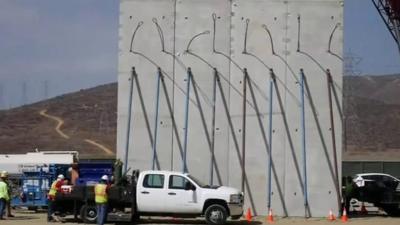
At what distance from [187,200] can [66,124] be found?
87.7 m

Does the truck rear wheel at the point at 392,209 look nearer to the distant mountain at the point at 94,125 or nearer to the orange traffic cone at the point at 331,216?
the orange traffic cone at the point at 331,216

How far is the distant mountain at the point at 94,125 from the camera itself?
3718 inches

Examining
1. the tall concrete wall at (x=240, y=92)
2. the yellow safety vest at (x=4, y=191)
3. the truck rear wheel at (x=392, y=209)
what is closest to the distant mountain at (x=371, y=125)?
the truck rear wheel at (x=392, y=209)

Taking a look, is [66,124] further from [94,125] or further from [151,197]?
[151,197]

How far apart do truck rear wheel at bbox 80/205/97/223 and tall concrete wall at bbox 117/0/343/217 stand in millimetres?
4182

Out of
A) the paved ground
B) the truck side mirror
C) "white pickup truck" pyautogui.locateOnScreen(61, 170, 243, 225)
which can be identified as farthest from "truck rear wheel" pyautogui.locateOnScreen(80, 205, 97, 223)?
the truck side mirror

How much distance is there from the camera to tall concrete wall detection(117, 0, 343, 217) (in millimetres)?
28375

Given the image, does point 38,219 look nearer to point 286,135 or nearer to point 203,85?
point 203,85

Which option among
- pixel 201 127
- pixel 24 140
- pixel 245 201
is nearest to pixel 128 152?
pixel 201 127

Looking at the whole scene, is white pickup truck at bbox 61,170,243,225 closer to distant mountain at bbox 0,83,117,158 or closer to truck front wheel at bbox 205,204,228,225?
truck front wheel at bbox 205,204,228,225

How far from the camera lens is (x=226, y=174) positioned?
94.0 ft

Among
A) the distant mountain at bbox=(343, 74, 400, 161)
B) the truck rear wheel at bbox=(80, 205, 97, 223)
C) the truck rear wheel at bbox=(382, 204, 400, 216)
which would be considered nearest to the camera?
the truck rear wheel at bbox=(80, 205, 97, 223)

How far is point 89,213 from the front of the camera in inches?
982

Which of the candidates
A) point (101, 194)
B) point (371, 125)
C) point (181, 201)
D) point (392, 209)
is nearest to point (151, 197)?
point (181, 201)
